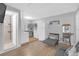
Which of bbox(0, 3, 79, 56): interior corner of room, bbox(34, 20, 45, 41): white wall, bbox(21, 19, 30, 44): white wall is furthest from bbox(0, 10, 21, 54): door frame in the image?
bbox(34, 20, 45, 41): white wall

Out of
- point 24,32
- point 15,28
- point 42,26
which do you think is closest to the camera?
point 15,28

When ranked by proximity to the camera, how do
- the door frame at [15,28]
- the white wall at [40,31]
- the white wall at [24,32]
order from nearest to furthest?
the door frame at [15,28] < the white wall at [24,32] < the white wall at [40,31]

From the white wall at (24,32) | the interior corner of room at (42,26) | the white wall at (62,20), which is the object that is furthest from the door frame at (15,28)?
the white wall at (62,20)

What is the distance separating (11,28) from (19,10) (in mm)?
401

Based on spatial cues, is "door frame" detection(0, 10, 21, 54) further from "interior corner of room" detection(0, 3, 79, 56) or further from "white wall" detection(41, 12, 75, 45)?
"white wall" detection(41, 12, 75, 45)

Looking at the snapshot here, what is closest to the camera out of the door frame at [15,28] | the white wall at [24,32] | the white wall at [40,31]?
the door frame at [15,28]

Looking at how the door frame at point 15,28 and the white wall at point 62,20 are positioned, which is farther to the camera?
the white wall at point 62,20

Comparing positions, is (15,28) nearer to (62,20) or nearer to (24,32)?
(24,32)

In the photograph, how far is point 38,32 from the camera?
177cm

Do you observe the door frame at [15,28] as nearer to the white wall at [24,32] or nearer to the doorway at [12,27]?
the doorway at [12,27]

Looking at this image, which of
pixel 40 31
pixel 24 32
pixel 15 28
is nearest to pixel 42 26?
pixel 40 31

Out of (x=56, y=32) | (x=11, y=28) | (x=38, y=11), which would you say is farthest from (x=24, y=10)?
(x=56, y=32)

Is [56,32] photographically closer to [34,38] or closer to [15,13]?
[34,38]

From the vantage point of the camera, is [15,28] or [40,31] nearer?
[15,28]
